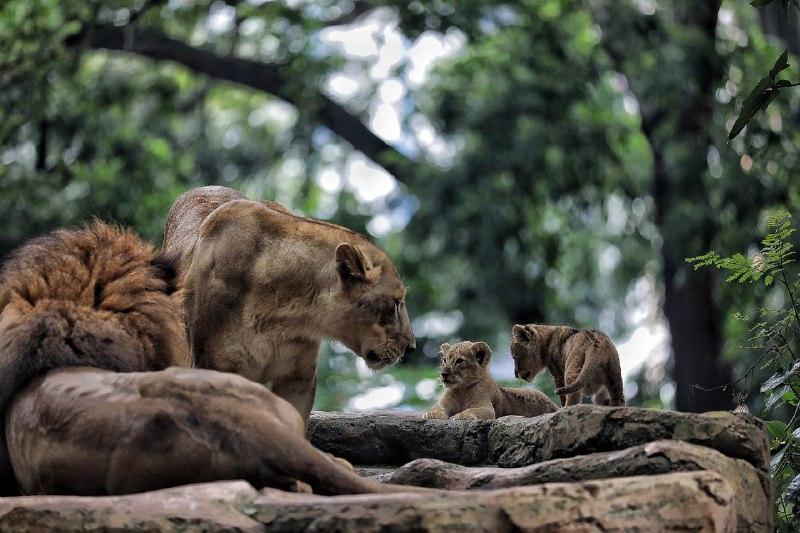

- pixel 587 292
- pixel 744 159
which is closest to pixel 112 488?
pixel 744 159

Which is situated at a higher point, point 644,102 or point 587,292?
point 644,102

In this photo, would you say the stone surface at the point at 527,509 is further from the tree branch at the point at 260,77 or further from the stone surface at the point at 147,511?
the tree branch at the point at 260,77

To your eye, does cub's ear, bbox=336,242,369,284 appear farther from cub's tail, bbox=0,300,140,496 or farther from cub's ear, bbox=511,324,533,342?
cub's ear, bbox=511,324,533,342

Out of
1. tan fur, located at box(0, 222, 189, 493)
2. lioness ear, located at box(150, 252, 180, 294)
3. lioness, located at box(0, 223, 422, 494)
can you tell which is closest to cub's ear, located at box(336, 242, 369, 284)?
lioness ear, located at box(150, 252, 180, 294)

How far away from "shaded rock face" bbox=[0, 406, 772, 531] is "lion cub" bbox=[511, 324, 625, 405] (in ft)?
4.52

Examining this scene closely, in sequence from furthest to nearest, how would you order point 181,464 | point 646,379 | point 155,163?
1. point 646,379
2. point 155,163
3. point 181,464

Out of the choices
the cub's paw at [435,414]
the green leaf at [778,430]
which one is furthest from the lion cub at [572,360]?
the green leaf at [778,430]

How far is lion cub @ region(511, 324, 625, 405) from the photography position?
785 cm

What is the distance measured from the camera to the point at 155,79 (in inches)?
767

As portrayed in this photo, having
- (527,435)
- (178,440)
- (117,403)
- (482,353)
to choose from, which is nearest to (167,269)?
(117,403)

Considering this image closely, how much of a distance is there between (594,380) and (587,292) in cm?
1399

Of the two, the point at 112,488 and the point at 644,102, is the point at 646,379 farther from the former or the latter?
the point at 112,488

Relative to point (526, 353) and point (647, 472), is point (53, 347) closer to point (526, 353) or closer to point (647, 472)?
point (647, 472)

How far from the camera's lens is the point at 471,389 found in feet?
27.2
